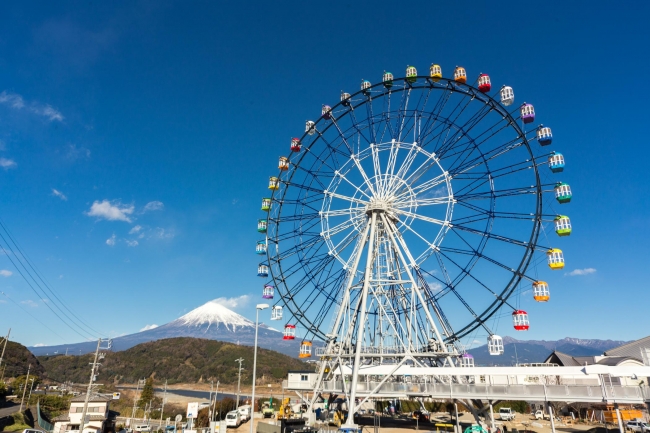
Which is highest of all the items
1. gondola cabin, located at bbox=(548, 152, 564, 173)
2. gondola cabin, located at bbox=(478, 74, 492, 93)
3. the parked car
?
gondola cabin, located at bbox=(478, 74, 492, 93)

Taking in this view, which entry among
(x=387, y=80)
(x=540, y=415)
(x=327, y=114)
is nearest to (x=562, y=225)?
(x=387, y=80)

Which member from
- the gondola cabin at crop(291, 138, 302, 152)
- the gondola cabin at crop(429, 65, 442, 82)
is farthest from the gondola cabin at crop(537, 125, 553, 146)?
the gondola cabin at crop(291, 138, 302, 152)

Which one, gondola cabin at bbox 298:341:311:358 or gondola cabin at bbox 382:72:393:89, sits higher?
gondola cabin at bbox 382:72:393:89

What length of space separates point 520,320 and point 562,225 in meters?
7.96

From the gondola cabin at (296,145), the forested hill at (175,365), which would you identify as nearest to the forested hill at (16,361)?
the forested hill at (175,365)

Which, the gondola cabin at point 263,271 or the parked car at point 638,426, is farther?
the gondola cabin at point 263,271

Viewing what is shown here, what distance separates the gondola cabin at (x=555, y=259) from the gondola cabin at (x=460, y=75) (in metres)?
15.9

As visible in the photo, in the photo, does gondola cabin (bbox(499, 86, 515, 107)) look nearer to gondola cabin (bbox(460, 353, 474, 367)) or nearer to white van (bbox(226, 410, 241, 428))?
gondola cabin (bbox(460, 353, 474, 367))

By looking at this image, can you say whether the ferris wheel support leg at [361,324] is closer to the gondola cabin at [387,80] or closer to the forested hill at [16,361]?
the gondola cabin at [387,80]

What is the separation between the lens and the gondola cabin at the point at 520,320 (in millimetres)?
31016

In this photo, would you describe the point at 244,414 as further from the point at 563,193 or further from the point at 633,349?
the point at 633,349

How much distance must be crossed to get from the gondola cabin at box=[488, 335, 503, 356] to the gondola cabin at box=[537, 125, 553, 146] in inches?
629

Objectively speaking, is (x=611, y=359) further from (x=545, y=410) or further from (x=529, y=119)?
(x=529, y=119)

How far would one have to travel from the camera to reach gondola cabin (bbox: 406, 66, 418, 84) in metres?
37.5
